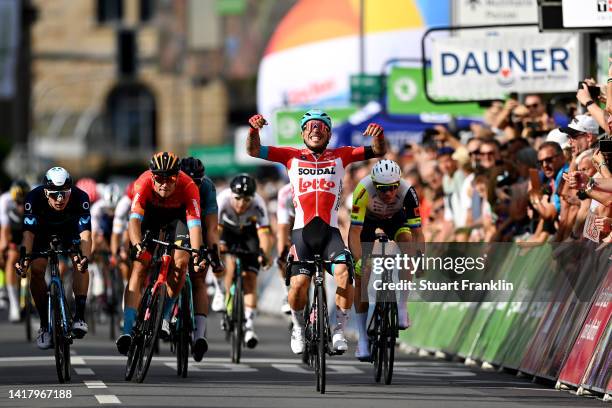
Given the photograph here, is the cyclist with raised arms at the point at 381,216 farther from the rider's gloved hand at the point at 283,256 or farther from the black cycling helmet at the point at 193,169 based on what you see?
the rider's gloved hand at the point at 283,256

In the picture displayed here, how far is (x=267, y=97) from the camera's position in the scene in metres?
42.2

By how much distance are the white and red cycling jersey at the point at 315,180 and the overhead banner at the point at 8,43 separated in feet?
156

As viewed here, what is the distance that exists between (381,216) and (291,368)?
2425 millimetres

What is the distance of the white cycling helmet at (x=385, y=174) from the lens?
16.0m

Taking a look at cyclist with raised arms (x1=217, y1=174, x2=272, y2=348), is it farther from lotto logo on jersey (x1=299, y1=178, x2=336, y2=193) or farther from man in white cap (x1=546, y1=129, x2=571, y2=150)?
lotto logo on jersey (x1=299, y1=178, x2=336, y2=193)

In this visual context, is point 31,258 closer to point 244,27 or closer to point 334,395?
point 334,395

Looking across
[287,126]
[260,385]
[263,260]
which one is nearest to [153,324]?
[260,385]

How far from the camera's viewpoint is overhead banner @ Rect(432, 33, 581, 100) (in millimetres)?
21734

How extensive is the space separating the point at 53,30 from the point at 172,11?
23.5ft

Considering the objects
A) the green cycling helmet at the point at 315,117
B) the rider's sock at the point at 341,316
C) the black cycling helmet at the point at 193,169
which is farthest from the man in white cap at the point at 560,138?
the black cycling helmet at the point at 193,169

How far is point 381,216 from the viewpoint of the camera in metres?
16.4

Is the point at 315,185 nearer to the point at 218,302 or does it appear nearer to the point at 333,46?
the point at 218,302

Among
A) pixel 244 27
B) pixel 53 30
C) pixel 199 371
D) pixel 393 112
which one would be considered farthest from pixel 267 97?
pixel 53 30

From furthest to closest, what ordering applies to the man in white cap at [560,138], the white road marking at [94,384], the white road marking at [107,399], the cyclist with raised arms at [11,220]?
the cyclist with raised arms at [11,220] → the man in white cap at [560,138] → the white road marking at [94,384] → the white road marking at [107,399]
